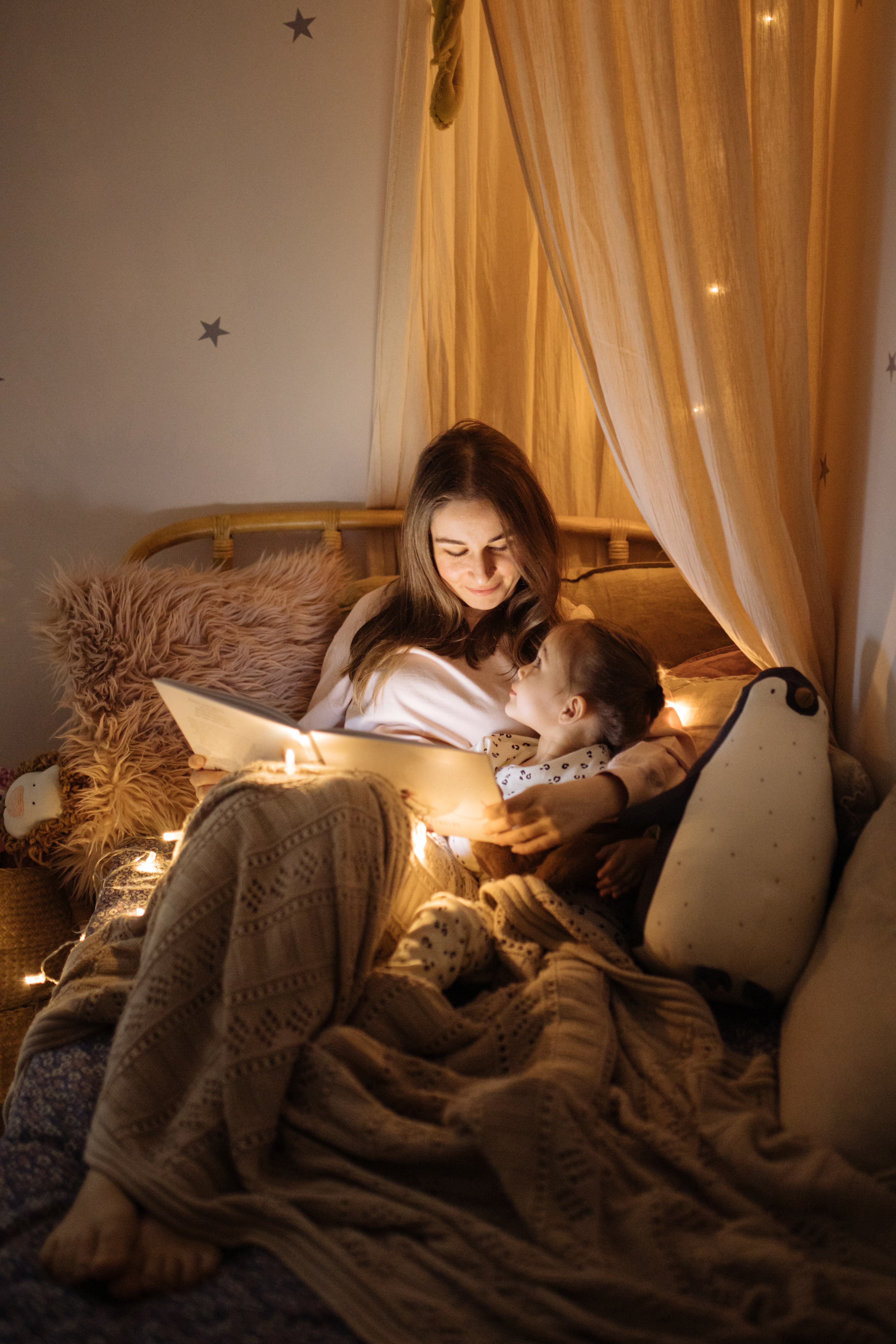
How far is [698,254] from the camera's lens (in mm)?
1275

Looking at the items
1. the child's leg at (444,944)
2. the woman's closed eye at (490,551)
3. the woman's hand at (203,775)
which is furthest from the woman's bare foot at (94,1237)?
the woman's closed eye at (490,551)

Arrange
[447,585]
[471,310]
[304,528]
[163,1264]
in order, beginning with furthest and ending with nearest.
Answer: [304,528] < [471,310] < [447,585] < [163,1264]

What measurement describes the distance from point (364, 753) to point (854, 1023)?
667mm

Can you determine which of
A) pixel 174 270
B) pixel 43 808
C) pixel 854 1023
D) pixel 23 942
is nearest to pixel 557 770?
pixel 854 1023

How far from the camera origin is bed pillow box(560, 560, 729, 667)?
74.7 inches

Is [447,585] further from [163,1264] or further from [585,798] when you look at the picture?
[163,1264]

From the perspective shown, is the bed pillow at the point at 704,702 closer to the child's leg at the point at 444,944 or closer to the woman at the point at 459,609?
the woman at the point at 459,609

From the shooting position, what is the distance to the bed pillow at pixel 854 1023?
889 millimetres

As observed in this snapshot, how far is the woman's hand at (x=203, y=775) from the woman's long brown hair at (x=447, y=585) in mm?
314

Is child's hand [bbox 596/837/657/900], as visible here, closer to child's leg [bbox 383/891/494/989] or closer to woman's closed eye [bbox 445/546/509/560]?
child's leg [bbox 383/891/494/989]

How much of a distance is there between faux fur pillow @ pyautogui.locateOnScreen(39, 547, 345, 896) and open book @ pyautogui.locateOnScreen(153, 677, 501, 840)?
382 mm

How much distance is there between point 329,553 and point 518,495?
24.1 inches

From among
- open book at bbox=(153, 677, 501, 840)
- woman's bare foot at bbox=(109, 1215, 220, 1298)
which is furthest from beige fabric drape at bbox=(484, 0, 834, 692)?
woman's bare foot at bbox=(109, 1215, 220, 1298)

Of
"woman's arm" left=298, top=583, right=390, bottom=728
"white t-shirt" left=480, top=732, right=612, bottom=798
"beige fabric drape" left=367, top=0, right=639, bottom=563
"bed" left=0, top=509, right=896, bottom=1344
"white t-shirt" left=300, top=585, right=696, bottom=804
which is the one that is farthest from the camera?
"beige fabric drape" left=367, top=0, right=639, bottom=563
